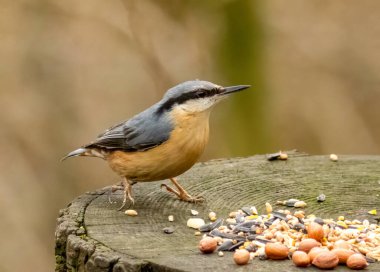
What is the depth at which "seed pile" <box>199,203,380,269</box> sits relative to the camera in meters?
3.81

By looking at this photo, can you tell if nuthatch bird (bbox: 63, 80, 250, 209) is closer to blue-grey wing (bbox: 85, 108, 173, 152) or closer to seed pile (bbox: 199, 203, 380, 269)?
blue-grey wing (bbox: 85, 108, 173, 152)

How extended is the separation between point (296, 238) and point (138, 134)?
117 centimetres

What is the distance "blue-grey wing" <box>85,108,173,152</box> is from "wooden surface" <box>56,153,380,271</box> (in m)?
0.30

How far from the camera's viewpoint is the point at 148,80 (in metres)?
7.94

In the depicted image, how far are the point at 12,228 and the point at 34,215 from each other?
251 millimetres

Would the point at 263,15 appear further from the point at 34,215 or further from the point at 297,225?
the point at 297,225

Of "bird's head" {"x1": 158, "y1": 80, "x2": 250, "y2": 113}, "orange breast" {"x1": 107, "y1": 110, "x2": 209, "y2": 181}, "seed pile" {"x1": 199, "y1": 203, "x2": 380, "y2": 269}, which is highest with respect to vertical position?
"bird's head" {"x1": 158, "y1": 80, "x2": 250, "y2": 113}

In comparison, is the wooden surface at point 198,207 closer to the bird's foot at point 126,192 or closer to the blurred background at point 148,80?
the bird's foot at point 126,192

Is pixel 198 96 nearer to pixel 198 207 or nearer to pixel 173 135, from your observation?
pixel 173 135

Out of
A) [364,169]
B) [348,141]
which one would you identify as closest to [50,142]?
[348,141]

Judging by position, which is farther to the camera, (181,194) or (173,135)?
(181,194)

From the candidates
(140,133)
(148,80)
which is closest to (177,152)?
(140,133)

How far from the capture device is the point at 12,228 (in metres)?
7.67

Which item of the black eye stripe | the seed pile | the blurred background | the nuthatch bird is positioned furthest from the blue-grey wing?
the blurred background
